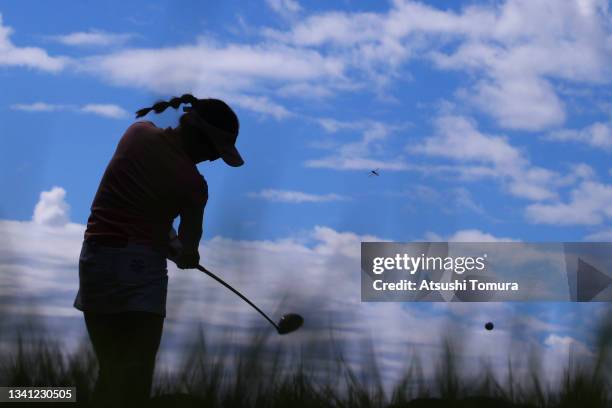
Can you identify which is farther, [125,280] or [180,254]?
[180,254]

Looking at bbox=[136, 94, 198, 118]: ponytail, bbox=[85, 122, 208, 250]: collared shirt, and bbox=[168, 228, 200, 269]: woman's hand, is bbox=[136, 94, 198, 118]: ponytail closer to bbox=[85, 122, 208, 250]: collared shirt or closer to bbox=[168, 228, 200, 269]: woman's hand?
bbox=[85, 122, 208, 250]: collared shirt

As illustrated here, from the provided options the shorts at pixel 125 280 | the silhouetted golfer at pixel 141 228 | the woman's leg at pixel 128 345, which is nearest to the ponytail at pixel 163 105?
the silhouetted golfer at pixel 141 228

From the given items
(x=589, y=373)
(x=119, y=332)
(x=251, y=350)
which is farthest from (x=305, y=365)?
(x=589, y=373)

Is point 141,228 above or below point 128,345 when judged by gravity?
above

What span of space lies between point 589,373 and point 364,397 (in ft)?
3.60

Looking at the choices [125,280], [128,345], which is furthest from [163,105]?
[128,345]

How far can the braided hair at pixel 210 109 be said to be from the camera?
4867 mm

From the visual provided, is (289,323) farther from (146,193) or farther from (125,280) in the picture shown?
(146,193)

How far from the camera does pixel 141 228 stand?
468 cm

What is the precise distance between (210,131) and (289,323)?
→ 114 cm

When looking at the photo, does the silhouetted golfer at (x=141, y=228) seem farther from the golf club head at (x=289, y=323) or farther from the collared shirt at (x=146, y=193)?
the golf club head at (x=289, y=323)

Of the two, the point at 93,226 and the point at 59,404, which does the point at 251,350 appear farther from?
the point at 93,226

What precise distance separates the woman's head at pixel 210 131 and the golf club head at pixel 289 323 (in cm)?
103

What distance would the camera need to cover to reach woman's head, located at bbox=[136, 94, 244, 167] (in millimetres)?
4836
